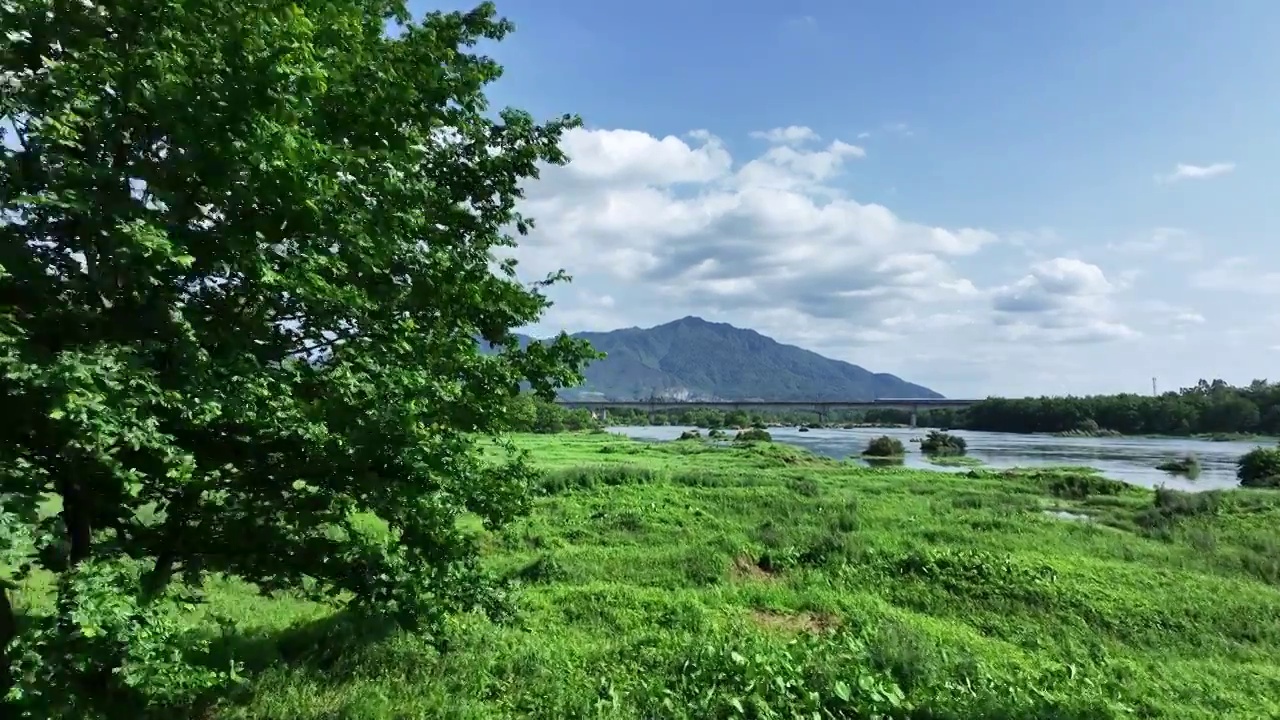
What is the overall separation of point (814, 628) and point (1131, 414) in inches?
4893

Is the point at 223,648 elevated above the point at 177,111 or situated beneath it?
situated beneath

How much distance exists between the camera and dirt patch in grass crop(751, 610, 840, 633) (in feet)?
38.2

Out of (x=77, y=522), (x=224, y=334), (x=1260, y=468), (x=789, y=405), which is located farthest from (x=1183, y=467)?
(x=789, y=405)

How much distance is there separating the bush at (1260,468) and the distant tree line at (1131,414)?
67687 millimetres

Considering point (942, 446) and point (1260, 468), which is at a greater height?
point (1260, 468)

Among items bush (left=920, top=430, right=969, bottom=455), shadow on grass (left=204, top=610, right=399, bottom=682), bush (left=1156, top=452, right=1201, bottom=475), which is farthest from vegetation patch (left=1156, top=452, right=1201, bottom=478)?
shadow on grass (left=204, top=610, right=399, bottom=682)

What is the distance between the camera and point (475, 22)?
347 inches

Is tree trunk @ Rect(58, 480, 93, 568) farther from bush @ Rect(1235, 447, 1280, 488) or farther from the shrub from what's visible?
bush @ Rect(1235, 447, 1280, 488)

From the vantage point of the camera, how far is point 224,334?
5.61 metres

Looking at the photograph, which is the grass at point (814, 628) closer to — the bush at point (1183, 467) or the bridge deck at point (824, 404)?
the bush at point (1183, 467)

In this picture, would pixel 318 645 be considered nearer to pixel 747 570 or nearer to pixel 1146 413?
pixel 747 570

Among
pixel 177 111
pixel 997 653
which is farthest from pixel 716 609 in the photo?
pixel 177 111

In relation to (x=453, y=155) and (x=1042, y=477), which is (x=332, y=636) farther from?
(x=1042, y=477)

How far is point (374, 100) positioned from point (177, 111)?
1.68m
